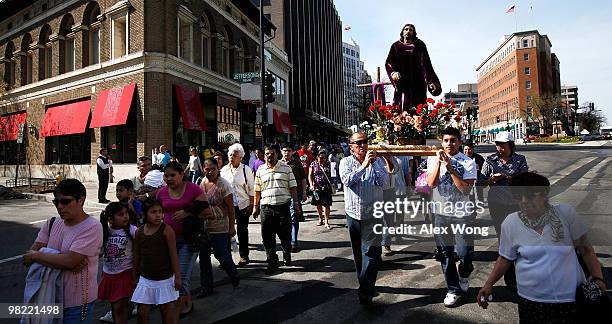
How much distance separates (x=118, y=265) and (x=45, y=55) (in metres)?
25.8

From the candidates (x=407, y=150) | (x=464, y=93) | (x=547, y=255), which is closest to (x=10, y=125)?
(x=407, y=150)

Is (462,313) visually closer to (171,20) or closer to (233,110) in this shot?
(171,20)

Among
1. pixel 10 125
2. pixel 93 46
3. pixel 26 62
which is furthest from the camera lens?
pixel 10 125

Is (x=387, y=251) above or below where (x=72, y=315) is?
below

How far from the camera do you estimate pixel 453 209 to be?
4.07 metres

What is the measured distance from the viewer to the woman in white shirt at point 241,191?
237 inches

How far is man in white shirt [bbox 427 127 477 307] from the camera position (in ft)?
13.2

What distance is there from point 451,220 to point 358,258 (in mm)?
1163

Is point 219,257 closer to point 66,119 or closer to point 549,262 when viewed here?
point 549,262

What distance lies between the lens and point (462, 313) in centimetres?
388

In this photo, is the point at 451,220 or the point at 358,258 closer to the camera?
the point at 451,220

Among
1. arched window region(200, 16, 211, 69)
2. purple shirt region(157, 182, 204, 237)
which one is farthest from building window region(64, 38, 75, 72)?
purple shirt region(157, 182, 204, 237)

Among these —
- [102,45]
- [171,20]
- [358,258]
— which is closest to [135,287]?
[358,258]

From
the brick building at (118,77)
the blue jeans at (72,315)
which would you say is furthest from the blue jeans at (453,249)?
the brick building at (118,77)
